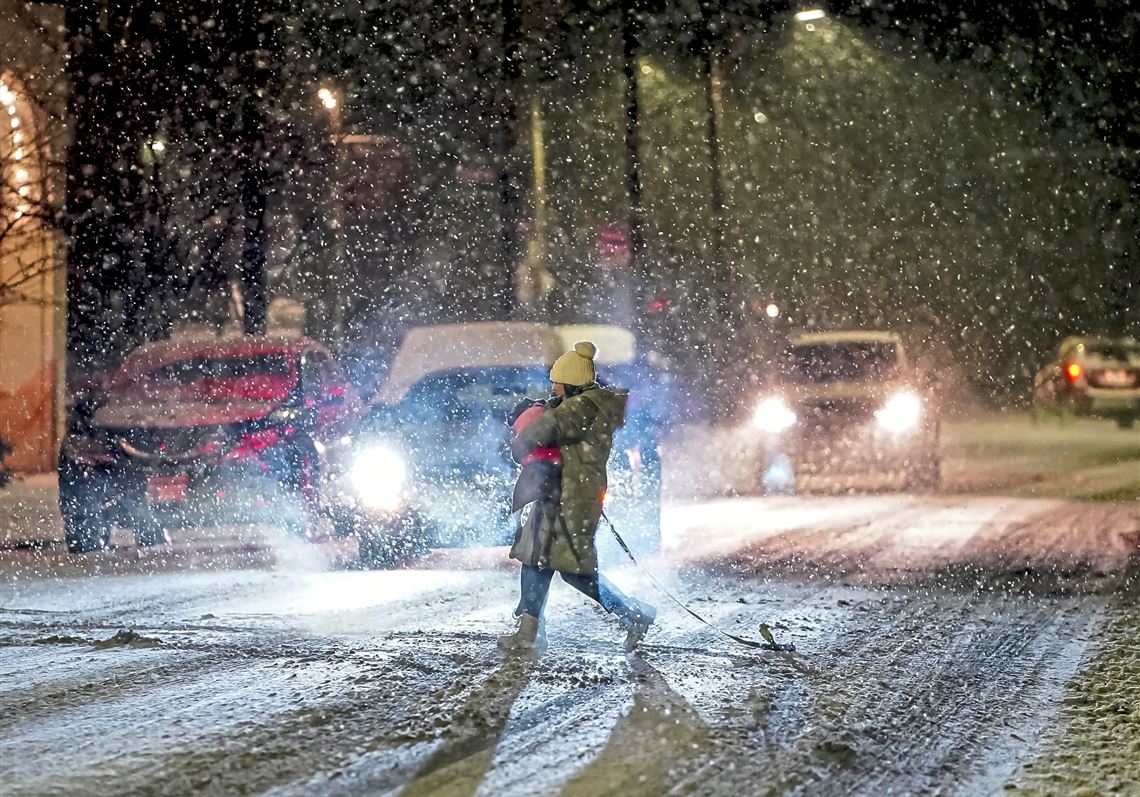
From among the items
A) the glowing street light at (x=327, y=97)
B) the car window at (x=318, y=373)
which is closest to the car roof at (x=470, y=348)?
the car window at (x=318, y=373)

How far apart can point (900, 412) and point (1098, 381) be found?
14.6 meters

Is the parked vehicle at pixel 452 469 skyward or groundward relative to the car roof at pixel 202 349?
groundward

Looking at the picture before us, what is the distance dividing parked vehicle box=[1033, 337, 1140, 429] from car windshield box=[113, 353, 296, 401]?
22.0 meters

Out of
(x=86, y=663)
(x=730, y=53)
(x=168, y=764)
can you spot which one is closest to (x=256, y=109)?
(x=86, y=663)

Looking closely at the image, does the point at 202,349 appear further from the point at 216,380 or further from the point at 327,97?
the point at 327,97

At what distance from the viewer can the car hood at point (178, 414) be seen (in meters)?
10.5

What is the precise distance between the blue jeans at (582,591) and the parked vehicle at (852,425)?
1009 cm

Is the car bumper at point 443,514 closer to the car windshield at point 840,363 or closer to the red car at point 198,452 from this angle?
the red car at point 198,452

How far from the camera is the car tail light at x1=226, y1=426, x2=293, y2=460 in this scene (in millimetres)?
10500

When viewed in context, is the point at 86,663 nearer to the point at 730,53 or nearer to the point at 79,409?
the point at 79,409

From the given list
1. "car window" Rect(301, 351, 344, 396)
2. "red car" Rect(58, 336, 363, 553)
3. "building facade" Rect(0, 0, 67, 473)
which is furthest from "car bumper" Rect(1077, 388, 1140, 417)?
A: "red car" Rect(58, 336, 363, 553)

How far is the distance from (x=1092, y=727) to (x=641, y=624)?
208 cm

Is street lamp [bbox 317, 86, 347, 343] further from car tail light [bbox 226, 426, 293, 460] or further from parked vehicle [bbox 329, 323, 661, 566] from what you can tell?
parked vehicle [bbox 329, 323, 661, 566]

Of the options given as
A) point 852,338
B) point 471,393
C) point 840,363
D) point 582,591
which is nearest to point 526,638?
point 582,591
